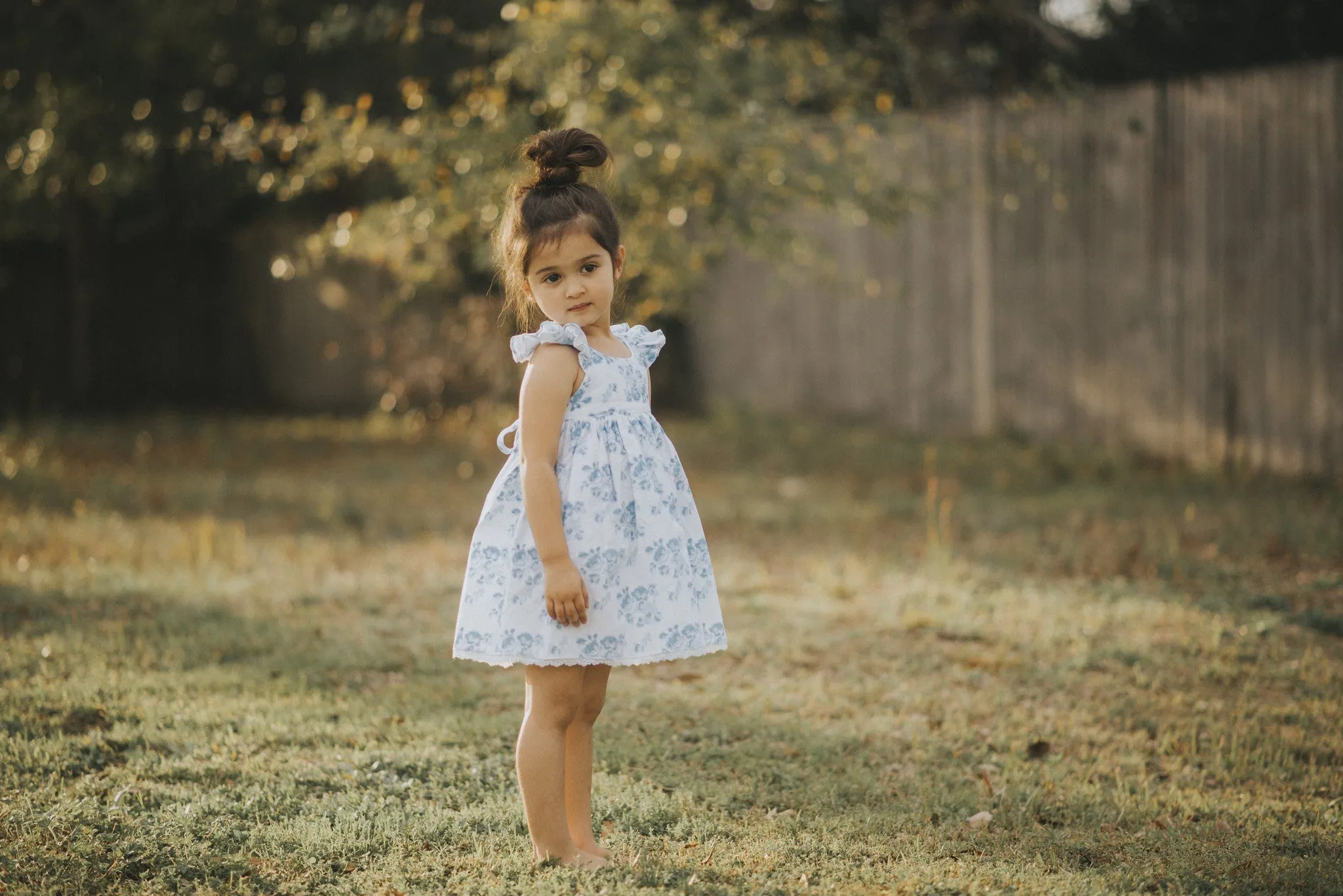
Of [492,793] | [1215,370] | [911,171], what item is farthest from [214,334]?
[492,793]

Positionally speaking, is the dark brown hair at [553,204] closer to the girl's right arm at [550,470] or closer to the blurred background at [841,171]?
the girl's right arm at [550,470]

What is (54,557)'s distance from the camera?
5.75 m

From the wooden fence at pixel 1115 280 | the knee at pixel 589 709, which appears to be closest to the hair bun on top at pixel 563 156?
the knee at pixel 589 709

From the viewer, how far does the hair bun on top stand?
2.85 metres

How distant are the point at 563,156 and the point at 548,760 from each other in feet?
4.34

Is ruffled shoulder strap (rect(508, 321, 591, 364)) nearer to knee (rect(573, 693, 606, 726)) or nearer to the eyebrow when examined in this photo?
the eyebrow

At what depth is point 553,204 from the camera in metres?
2.80

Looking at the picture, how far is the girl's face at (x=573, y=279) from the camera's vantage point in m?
2.80

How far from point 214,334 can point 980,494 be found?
30.0ft

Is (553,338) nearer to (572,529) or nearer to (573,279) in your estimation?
(573,279)

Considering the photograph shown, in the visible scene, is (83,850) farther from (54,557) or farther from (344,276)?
(344,276)

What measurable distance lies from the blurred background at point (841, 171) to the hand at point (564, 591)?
3493mm

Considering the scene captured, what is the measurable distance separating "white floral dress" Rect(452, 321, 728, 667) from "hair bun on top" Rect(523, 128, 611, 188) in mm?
346

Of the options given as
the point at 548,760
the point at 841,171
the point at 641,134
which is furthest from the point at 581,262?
the point at 841,171
